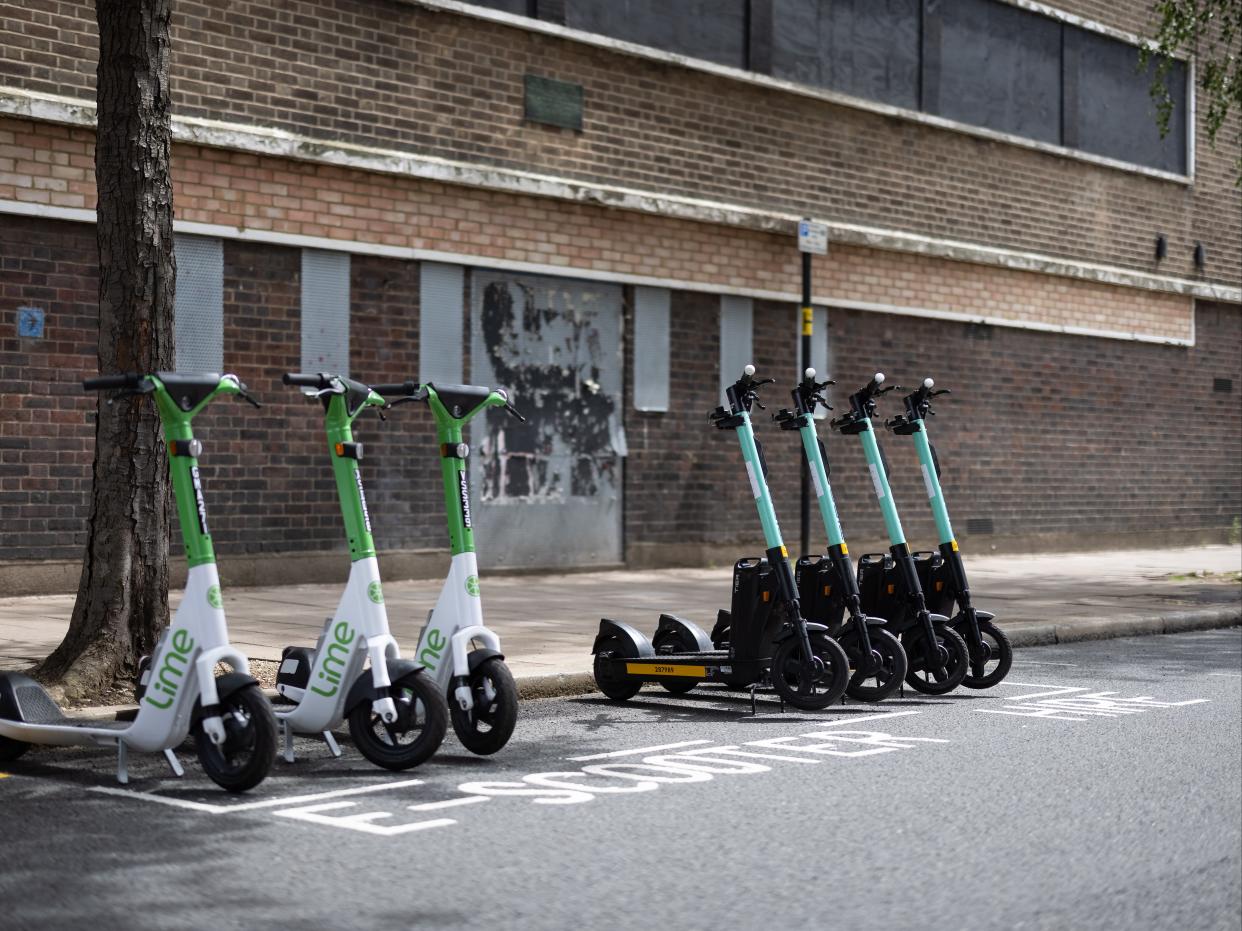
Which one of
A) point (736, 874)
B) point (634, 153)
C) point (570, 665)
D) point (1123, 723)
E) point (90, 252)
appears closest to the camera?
point (736, 874)

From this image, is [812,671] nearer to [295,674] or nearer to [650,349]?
[295,674]

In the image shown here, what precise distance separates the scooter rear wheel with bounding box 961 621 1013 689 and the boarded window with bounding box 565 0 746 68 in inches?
357

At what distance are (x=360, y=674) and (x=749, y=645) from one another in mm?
2526

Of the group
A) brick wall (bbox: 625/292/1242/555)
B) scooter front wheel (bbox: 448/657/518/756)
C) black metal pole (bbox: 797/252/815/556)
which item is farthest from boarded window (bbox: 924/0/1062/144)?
scooter front wheel (bbox: 448/657/518/756)

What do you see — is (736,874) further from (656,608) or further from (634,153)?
(634,153)

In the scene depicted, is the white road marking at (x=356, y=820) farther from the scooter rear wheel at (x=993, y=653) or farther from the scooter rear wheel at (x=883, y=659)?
the scooter rear wheel at (x=993, y=653)

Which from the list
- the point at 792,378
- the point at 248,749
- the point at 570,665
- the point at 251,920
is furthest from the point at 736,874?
the point at 792,378

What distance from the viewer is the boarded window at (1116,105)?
22372mm

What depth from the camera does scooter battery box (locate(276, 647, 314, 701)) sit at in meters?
7.02

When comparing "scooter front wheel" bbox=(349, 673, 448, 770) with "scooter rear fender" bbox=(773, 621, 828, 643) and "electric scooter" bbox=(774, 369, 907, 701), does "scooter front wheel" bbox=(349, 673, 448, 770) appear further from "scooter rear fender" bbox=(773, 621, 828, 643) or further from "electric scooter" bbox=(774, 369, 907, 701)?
"electric scooter" bbox=(774, 369, 907, 701)

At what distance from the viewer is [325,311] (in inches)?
582

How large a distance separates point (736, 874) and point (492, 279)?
37.5 ft

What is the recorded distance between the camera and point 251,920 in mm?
4586

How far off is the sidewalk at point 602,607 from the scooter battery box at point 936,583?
195 centimetres
